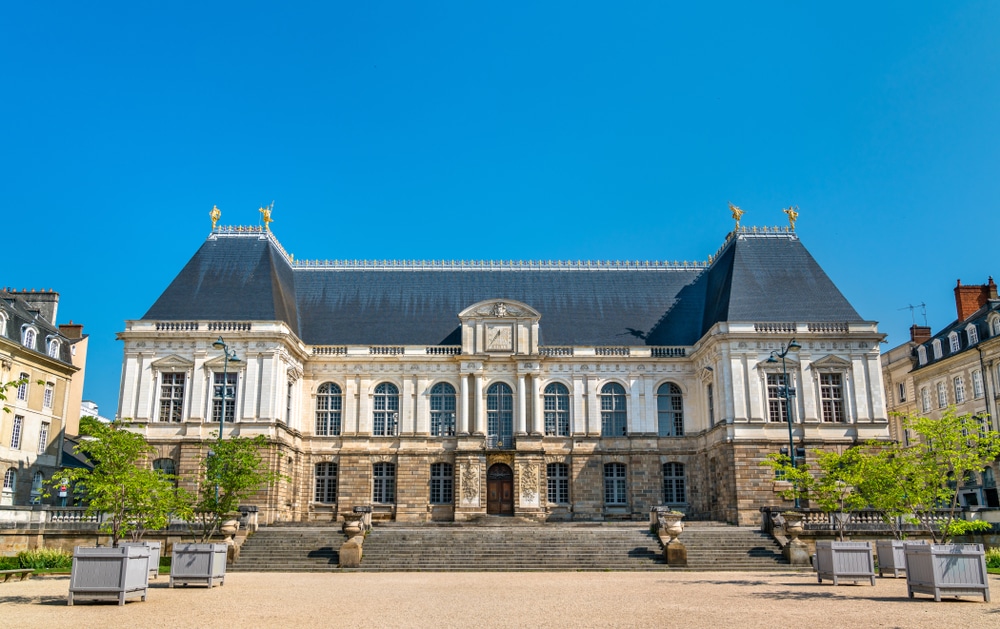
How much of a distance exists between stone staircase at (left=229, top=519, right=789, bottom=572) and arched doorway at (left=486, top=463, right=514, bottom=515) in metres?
7.95

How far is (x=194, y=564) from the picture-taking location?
716 inches

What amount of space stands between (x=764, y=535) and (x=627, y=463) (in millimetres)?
10689

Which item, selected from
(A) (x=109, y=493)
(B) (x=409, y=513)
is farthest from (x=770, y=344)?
(A) (x=109, y=493)

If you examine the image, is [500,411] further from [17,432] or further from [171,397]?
[17,432]

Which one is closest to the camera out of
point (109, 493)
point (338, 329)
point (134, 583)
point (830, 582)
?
point (134, 583)

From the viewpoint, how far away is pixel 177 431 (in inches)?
1357

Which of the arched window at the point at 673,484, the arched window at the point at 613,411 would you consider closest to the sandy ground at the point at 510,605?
the arched window at the point at 673,484

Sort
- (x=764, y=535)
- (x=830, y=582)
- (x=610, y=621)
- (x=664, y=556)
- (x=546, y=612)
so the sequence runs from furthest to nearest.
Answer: (x=764, y=535) → (x=664, y=556) → (x=830, y=582) → (x=546, y=612) → (x=610, y=621)

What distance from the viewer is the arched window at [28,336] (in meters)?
36.0

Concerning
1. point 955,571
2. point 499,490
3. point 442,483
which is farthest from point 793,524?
point 442,483

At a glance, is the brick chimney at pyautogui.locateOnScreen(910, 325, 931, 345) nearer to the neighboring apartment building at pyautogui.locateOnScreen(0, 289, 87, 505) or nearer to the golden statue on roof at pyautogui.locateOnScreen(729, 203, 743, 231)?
the golden statue on roof at pyautogui.locateOnScreen(729, 203, 743, 231)

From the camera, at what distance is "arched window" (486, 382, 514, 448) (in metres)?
37.8

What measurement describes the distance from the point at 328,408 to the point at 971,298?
103ft

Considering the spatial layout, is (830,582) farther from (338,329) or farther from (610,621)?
(338,329)
